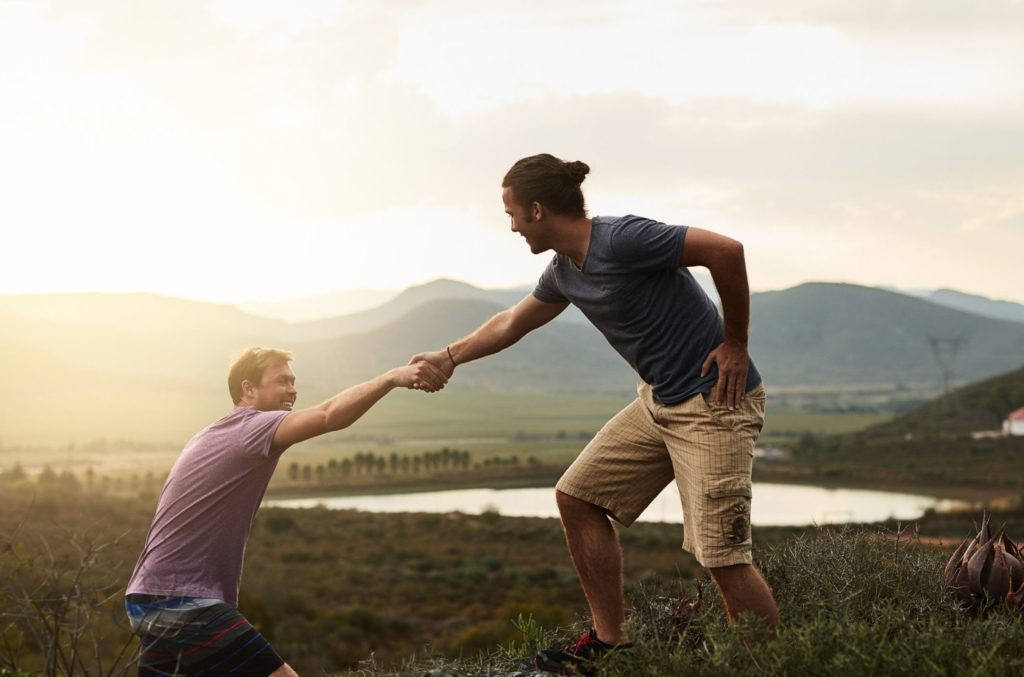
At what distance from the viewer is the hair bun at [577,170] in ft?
16.0

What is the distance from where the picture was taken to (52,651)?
191 inches

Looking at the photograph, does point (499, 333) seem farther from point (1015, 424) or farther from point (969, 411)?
point (969, 411)

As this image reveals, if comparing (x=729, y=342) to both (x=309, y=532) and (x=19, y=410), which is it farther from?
(x=19, y=410)

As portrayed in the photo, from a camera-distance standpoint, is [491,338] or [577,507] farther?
[491,338]

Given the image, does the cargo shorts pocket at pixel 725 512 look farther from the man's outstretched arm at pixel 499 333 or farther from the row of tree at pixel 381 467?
the row of tree at pixel 381 467

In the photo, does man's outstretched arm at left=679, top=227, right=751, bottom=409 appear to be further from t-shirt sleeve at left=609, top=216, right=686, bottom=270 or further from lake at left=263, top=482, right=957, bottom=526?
lake at left=263, top=482, right=957, bottom=526

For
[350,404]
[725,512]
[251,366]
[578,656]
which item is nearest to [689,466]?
[725,512]

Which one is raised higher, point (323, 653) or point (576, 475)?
point (576, 475)

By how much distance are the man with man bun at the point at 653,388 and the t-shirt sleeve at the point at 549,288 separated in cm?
1

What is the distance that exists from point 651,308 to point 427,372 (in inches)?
54.5

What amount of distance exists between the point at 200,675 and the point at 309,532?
56.4 m

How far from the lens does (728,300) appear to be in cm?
471

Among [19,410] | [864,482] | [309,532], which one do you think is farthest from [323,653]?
[19,410]

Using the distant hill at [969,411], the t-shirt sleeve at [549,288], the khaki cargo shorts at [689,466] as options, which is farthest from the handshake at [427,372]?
the distant hill at [969,411]
